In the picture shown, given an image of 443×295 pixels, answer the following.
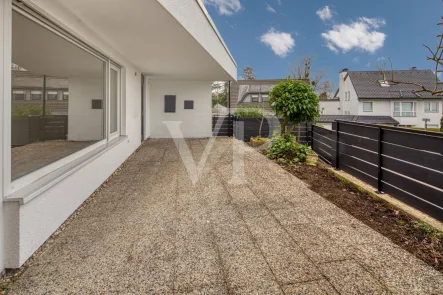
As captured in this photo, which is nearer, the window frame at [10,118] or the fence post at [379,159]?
the window frame at [10,118]

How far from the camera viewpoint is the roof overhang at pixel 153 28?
3.05 m

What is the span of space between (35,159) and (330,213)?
10.4ft

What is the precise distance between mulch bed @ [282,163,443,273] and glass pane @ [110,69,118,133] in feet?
12.5

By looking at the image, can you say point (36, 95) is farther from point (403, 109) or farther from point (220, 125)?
point (403, 109)

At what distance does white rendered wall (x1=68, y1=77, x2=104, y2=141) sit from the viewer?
3744mm

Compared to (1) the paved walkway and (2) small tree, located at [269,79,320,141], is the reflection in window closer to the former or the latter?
(1) the paved walkway

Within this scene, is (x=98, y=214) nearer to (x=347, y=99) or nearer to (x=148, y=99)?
(x=148, y=99)

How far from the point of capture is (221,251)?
7.51ft

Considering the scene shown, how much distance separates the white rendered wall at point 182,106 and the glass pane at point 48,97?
17.7 feet

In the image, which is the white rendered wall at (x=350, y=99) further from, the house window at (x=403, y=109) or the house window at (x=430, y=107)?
the house window at (x=430, y=107)

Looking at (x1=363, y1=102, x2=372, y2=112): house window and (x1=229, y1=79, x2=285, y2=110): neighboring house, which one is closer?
(x1=363, y1=102, x2=372, y2=112): house window

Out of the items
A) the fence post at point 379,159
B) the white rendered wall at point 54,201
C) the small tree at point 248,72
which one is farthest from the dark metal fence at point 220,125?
the small tree at point 248,72

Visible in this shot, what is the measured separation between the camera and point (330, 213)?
3105 millimetres

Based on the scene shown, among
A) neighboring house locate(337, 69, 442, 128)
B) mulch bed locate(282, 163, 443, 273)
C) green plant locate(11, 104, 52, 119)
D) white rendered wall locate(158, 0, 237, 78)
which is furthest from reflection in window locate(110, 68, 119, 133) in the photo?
neighboring house locate(337, 69, 442, 128)
